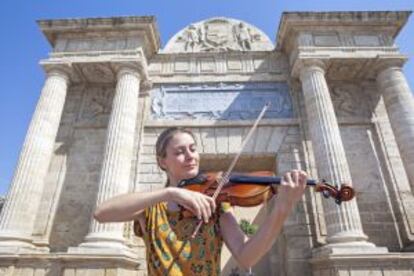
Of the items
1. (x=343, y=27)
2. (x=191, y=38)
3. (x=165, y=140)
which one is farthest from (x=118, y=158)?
(x=343, y=27)

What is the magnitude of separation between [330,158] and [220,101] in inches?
164

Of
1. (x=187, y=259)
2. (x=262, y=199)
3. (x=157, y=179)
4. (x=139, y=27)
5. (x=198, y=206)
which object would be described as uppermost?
(x=139, y=27)

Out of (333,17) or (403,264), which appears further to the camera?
(333,17)

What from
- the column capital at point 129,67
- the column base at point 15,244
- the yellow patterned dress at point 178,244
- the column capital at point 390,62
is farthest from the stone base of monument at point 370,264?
the column capital at point 129,67

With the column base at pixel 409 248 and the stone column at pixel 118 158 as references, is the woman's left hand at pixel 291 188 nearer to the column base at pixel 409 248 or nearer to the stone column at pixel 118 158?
the stone column at pixel 118 158

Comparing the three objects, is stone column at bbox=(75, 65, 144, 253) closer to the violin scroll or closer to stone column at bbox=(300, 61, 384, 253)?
stone column at bbox=(300, 61, 384, 253)

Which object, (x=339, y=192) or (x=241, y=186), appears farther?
(x=339, y=192)

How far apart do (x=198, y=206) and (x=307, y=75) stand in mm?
8756

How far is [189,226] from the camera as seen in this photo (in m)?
1.70

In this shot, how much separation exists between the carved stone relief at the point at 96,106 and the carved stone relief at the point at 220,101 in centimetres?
168

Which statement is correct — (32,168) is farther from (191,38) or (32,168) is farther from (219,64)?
(191,38)

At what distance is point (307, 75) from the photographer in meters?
9.15

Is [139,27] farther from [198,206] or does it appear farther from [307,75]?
[198,206]

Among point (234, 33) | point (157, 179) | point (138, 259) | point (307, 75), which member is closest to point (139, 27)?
point (234, 33)
